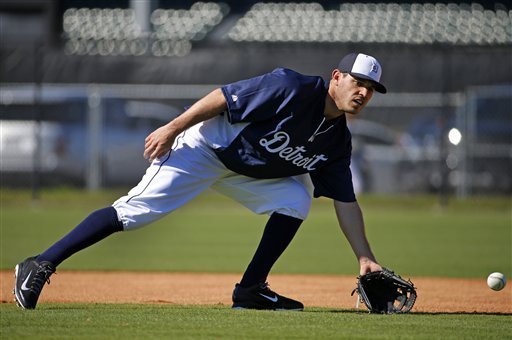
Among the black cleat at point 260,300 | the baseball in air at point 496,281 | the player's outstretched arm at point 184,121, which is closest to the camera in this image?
the player's outstretched arm at point 184,121

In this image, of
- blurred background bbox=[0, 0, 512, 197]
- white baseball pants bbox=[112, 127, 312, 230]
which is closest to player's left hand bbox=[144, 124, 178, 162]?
white baseball pants bbox=[112, 127, 312, 230]

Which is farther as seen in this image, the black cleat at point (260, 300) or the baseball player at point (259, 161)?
the black cleat at point (260, 300)

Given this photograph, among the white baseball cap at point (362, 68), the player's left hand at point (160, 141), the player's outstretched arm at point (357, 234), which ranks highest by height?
the white baseball cap at point (362, 68)

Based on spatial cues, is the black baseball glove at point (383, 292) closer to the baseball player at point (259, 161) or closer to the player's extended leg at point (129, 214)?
the baseball player at point (259, 161)

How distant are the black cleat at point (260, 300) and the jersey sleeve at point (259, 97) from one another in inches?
40.8

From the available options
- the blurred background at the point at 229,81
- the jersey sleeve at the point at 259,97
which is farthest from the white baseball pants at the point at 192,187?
the blurred background at the point at 229,81

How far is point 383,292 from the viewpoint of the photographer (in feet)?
18.0

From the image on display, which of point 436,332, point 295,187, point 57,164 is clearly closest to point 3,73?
point 57,164

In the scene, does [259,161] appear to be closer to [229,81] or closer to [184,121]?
[184,121]

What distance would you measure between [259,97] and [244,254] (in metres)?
5.16

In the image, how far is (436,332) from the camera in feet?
15.1

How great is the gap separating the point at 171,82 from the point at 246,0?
201 inches

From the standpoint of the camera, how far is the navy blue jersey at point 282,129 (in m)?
5.13

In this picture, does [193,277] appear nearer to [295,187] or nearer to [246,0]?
[295,187]
